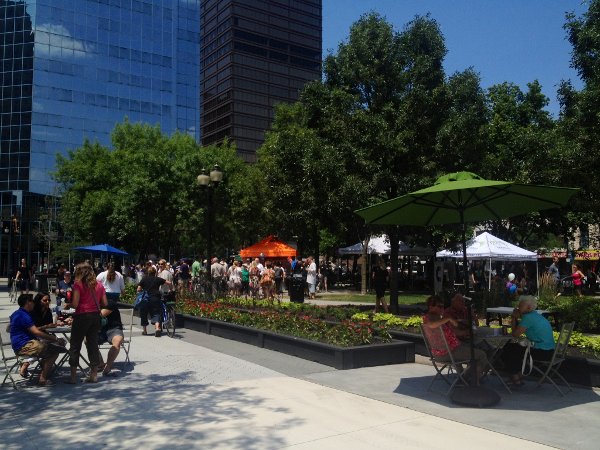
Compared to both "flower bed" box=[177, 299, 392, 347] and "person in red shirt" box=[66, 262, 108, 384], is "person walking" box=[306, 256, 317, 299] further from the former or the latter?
"person in red shirt" box=[66, 262, 108, 384]

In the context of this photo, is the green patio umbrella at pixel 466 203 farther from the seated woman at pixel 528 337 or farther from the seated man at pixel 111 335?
the seated man at pixel 111 335

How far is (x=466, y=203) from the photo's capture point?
7.68 metres

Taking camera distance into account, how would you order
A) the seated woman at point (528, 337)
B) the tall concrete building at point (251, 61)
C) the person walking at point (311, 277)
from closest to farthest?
the seated woman at point (528, 337), the person walking at point (311, 277), the tall concrete building at point (251, 61)

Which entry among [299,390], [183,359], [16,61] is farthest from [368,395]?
[16,61]

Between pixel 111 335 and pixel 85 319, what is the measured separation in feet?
3.09

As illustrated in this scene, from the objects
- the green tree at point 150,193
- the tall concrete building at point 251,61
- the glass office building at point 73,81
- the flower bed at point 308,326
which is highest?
the tall concrete building at point 251,61

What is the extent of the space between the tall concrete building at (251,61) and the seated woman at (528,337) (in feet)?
309

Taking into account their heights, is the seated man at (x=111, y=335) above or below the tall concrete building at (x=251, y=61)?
below

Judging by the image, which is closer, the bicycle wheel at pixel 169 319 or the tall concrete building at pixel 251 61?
the bicycle wheel at pixel 169 319

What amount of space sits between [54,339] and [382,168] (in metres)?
10.3

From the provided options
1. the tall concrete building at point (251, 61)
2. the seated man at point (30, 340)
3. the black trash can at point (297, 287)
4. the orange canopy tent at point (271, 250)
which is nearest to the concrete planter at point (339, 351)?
the seated man at point (30, 340)

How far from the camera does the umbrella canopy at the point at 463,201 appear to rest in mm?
6777

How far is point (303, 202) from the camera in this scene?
17438 millimetres

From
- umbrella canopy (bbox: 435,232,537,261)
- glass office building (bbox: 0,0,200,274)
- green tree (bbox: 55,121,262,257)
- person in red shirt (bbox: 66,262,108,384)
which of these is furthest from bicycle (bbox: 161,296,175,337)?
glass office building (bbox: 0,0,200,274)
